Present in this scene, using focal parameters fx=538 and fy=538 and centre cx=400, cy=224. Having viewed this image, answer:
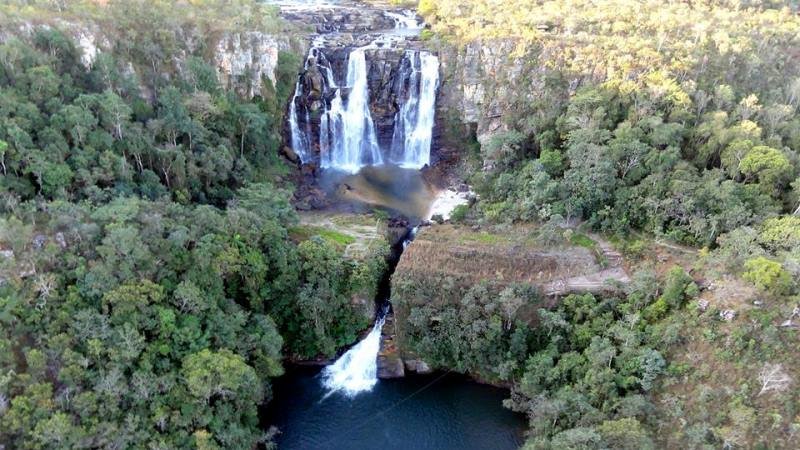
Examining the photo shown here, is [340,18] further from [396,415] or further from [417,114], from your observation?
[396,415]

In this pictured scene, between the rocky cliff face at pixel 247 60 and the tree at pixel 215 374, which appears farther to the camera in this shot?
the rocky cliff face at pixel 247 60

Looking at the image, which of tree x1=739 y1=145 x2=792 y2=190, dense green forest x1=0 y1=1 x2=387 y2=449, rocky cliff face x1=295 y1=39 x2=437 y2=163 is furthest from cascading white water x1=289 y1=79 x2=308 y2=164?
tree x1=739 y1=145 x2=792 y2=190

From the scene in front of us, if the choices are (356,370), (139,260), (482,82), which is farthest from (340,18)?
(139,260)

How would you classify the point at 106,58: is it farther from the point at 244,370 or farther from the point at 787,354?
the point at 787,354

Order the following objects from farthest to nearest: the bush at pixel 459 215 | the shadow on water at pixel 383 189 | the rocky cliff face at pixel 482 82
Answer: the rocky cliff face at pixel 482 82 < the shadow on water at pixel 383 189 < the bush at pixel 459 215

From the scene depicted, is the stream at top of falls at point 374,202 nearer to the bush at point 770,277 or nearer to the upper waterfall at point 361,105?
the upper waterfall at point 361,105

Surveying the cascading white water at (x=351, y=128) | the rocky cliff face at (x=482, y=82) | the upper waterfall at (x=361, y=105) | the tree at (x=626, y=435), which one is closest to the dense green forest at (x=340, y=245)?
the tree at (x=626, y=435)

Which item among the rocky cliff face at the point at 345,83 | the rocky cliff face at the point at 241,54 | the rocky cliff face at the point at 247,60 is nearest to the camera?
the rocky cliff face at the point at 241,54
